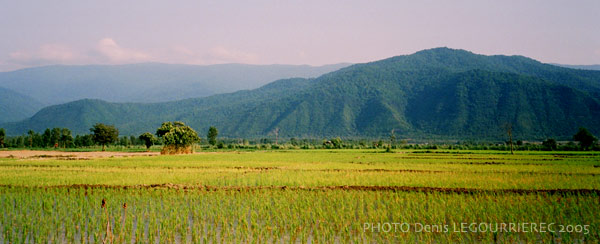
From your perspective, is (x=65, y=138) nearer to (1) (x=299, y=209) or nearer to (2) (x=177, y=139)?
(2) (x=177, y=139)

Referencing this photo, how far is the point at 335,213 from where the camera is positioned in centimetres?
1268

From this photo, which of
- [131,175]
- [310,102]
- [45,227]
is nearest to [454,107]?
[310,102]

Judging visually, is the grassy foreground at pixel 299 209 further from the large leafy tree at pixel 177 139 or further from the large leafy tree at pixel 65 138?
the large leafy tree at pixel 65 138

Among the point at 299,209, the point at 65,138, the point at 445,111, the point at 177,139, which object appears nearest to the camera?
the point at 299,209

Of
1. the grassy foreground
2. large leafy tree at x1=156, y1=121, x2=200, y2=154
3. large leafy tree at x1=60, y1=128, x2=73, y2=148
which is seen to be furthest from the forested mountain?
the grassy foreground

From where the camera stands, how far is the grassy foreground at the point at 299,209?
10.4 meters

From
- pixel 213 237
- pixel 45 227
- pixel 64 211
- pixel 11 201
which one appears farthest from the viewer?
pixel 11 201

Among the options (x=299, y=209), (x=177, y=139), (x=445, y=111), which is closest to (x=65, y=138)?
(x=177, y=139)

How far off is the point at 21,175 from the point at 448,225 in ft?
70.3

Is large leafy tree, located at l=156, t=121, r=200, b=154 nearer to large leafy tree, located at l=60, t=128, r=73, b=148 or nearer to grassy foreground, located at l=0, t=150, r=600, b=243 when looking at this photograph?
grassy foreground, located at l=0, t=150, r=600, b=243

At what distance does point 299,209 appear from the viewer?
44.1 feet

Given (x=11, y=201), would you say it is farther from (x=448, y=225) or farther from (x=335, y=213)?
(x=448, y=225)

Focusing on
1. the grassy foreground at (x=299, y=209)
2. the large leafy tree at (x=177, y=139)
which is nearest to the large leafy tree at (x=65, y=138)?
the large leafy tree at (x=177, y=139)

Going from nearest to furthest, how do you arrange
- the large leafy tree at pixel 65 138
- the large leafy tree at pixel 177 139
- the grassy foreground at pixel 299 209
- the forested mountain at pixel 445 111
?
the grassy foreground at pixel 299 209
the large leafy tree at pixel 177 139
the large leafy tree at pixel 65 138
the forested mountain at pixel 445 111
